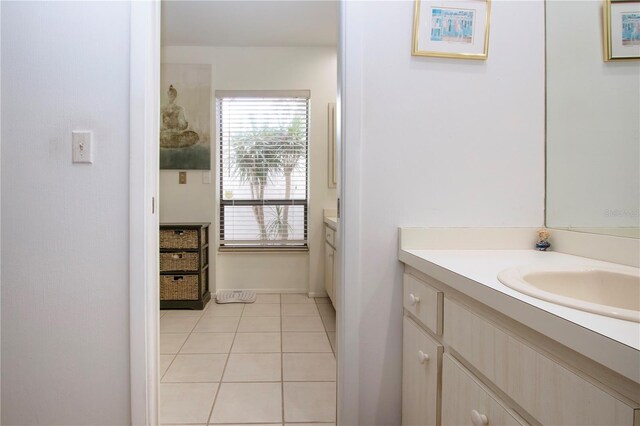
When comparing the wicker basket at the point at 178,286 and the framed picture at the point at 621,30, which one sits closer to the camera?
the framed picture at the point at 621,30

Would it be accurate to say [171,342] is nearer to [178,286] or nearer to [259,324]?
[259,324]

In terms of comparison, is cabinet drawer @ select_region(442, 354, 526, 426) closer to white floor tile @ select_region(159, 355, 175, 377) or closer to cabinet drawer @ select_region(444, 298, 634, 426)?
cabinet drawer @ select_region(444, 298, 634, 426)

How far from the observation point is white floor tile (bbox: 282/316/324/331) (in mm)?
2953

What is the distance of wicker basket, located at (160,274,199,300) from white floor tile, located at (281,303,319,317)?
82cm

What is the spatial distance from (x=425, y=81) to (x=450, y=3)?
11.5 inches

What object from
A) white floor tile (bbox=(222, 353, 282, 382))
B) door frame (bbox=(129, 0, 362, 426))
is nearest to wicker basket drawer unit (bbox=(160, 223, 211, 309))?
white floor tile (bbox=(222, 353, 282, 382))

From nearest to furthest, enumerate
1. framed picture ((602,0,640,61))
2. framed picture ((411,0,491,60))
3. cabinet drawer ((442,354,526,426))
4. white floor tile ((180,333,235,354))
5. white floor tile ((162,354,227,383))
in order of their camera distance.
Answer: cabinet drawer ((442,354,526,426)) → framed picture ((602,0,640,61)) → framed picture ((411,0,491,60)) → white floor tile ((162,354,227,383)) → white floor tile ((180,333,235,354))

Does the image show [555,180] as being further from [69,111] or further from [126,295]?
[69,111]

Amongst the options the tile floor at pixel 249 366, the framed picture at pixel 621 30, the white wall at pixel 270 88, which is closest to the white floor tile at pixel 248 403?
the tile floor at pixel 249 366

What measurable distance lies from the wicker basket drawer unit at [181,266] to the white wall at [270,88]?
0.42 metres

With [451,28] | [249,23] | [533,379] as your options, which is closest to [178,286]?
[249,23]

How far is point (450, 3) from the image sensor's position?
4.74 ft

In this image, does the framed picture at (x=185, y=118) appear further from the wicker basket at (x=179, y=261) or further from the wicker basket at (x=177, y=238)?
the wicker basket at (x=179, y=261)

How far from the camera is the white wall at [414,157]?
1.44 metres
